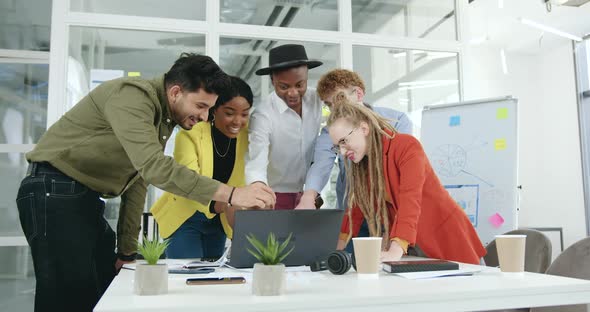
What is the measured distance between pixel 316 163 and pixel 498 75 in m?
6.03

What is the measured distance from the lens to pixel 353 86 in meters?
2.46

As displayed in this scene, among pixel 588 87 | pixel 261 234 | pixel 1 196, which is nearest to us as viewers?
pixel 261 234

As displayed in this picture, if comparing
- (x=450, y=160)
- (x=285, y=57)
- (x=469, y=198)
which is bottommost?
(x=469, y=198)

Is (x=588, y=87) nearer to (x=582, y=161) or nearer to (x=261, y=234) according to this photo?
(x=582, y=161)

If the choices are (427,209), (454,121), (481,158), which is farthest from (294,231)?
(454,121)

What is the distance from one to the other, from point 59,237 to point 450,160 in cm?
266

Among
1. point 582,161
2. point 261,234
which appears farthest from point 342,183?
point 582,161

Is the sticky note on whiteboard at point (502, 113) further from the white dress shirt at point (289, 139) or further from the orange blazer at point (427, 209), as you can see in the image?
the orange blazer at point (427, 209)

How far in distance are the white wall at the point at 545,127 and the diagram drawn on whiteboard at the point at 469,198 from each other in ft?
13.6

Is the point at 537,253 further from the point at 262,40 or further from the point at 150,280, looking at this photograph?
the point at 262,40

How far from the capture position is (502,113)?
11.2 feet

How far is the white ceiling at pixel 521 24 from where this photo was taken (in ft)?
19.7

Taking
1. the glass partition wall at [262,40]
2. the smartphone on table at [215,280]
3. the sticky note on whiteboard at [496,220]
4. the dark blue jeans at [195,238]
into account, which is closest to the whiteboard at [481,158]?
the sticky note on whiteboard at [496,220]

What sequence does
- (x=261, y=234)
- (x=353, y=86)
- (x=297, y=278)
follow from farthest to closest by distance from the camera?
(x=353, y=86) < (x=261, y=234) < (x=297, y=278)
